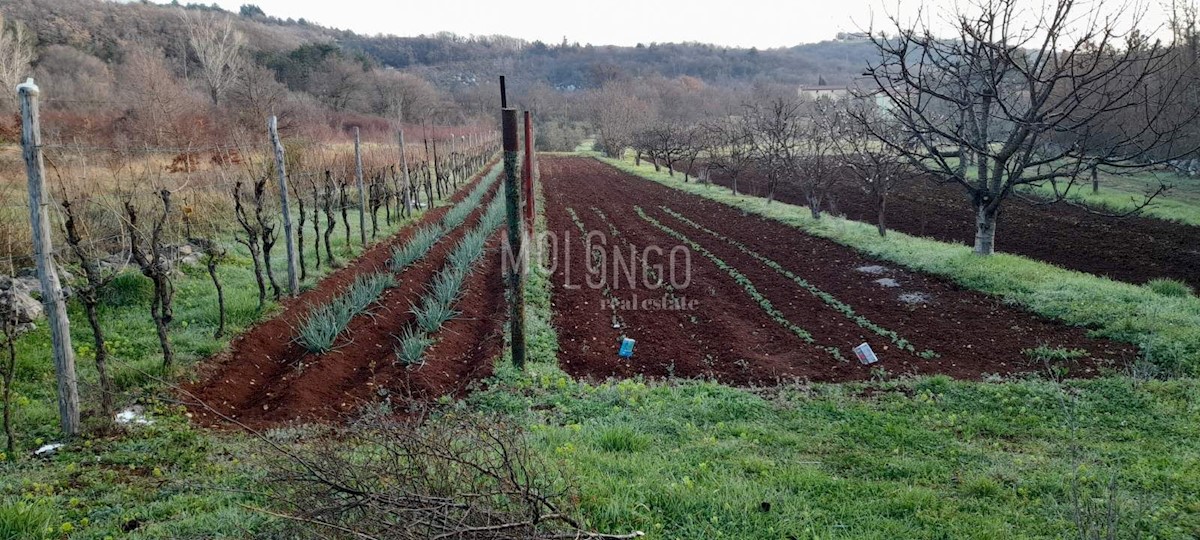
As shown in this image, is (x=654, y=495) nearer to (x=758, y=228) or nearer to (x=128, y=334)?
(x=128, y=334)

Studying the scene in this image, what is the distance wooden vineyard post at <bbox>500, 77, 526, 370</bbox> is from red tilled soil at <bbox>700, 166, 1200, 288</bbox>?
37.7 ft

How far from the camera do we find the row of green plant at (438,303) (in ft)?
21.5

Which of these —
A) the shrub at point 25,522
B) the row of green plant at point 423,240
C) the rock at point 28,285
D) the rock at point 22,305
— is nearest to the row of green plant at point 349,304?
the row of green plant at point 423,240

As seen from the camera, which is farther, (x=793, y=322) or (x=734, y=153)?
(x=734, y=153)

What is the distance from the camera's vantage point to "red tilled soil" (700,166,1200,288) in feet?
41.2

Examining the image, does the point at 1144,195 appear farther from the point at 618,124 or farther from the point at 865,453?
the point at 618,124

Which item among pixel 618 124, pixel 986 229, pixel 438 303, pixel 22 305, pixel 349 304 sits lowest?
pixel 438 303

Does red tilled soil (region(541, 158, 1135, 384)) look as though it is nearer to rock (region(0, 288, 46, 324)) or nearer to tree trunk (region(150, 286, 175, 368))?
tree trunk (region(150, 286, 175, 368))

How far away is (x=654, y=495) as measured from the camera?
141 inches

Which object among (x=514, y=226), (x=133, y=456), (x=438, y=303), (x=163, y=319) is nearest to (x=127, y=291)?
(x=163, y=319)

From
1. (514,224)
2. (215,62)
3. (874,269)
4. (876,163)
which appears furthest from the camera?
(215,62)

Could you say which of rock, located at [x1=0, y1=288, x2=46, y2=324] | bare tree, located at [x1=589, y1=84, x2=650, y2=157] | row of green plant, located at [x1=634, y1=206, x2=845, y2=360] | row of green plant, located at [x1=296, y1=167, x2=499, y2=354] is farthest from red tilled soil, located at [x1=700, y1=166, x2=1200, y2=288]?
bare tree, located at [x1=589, y1=84, x2=650, y2=157]

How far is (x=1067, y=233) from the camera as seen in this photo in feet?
52.0

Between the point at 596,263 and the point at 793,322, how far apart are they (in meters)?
4.47
